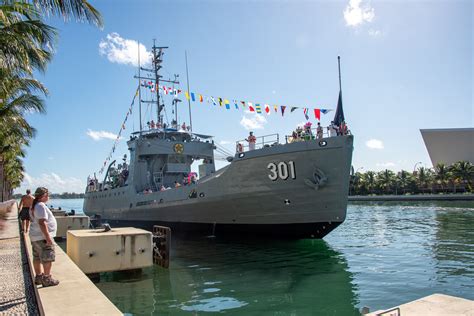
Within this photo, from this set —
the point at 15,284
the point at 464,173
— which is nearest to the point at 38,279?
the point at 15,284

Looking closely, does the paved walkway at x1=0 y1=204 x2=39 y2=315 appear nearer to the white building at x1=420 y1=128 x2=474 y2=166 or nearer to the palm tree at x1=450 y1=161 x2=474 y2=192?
the palm tree at x1=450 y1=161 x2=474 y2=192

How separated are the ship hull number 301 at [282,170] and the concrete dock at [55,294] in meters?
8.01

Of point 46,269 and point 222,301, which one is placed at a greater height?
point 46,269

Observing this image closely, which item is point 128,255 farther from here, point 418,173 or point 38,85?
point 418,173

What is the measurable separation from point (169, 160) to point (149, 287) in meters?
13.6

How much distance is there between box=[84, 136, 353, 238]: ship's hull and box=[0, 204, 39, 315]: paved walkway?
756 cm

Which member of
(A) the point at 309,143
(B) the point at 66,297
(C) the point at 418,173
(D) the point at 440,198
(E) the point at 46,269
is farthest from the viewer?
(C) the point at 418,173

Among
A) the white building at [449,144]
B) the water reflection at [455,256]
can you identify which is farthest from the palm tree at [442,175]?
the water reflection at [455,256]

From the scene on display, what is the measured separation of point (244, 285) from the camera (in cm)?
862

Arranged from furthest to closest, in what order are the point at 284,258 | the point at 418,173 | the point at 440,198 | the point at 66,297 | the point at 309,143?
the point at 418,173
the point at 440,198
the point at 309,143
the point at 284,258
the point at 66,297

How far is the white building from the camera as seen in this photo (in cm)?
7138

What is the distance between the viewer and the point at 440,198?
5425cm

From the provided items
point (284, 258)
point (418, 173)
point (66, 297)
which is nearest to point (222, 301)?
point (66, 297)

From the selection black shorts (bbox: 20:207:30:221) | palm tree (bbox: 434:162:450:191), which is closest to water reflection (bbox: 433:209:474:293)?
black shorts (bbox: 20:207:30:221)
